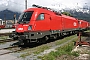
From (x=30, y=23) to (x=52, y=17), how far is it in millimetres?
4183

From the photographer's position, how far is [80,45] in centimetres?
1570

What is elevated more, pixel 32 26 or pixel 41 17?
pixel 41 17

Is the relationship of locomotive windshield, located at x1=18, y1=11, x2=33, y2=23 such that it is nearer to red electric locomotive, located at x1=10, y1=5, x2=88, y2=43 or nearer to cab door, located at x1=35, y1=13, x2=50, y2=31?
red electric locomotive, located at x1=10, y1=5, x2=88, y2=43

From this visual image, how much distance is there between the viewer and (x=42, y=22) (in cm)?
1634

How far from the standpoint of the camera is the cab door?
1569 centimetres

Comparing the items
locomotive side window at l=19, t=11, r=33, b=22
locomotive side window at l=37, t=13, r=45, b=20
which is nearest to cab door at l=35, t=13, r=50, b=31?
locomotive side window at l=37, t=13, r=45, b=20

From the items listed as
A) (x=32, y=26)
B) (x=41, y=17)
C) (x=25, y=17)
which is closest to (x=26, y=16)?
(x=25, y=17)

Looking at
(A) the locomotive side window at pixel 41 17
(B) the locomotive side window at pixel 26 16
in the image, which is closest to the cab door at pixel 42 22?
(A) the locomotive side window at pixel 41 17

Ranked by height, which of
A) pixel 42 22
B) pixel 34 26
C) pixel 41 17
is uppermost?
pixel 41 17

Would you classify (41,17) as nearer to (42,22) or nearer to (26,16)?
(42,22)

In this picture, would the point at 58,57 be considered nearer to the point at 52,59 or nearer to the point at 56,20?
the point at 52,59

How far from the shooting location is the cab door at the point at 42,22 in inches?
618

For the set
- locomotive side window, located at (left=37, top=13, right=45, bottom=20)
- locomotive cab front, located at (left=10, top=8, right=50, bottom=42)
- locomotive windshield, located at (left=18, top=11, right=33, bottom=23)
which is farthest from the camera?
locomotive side window, located at (left=37, top=13, right=45, bottom=20)

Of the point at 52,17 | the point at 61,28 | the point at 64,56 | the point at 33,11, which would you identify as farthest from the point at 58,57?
the point at 61,28
